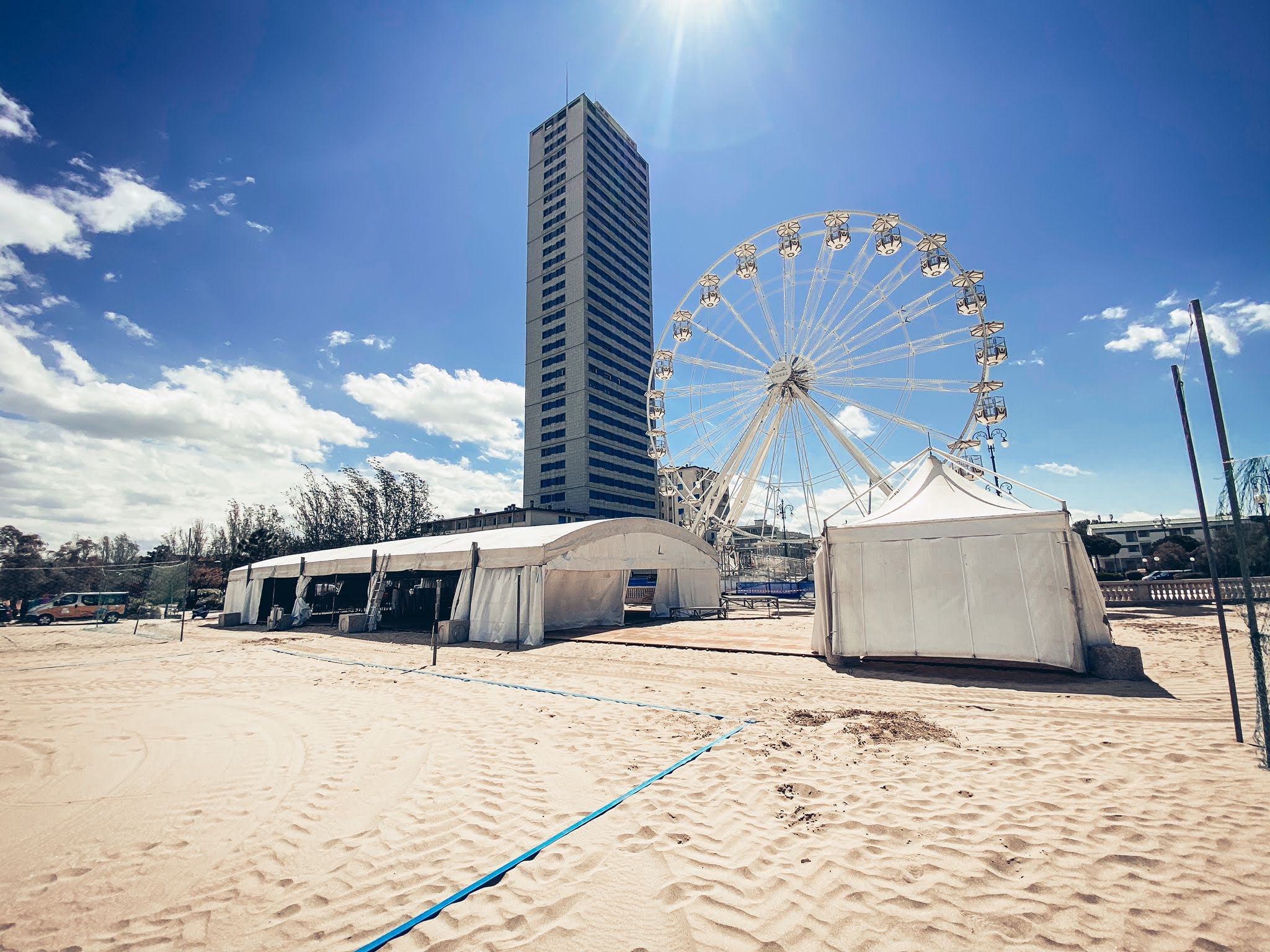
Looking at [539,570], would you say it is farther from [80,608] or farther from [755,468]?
[80,608]

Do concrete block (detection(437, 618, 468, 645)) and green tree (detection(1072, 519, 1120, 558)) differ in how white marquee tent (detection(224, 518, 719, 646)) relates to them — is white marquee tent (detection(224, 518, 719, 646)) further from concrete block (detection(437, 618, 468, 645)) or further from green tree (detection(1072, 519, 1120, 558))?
green tree (detection(1072, 519, 1120, 558))

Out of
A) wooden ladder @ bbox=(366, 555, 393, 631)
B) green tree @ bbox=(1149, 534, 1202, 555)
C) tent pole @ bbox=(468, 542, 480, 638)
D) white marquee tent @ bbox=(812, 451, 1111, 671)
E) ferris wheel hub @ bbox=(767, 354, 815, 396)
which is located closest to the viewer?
white marquee tent @ bbox=(812, 451, 1111, 671)

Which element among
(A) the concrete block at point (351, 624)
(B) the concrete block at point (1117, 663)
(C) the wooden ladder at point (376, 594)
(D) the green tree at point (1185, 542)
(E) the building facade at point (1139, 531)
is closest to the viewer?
(B) the concrete block at point (1117, 663)

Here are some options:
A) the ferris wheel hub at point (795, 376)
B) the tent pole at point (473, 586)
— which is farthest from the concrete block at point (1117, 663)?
the ferris wheel hub at point (795, 376)

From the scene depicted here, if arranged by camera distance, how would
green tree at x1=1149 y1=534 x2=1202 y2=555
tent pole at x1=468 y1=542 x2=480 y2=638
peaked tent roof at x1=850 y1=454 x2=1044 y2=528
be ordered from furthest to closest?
green tree at x1=1149 y1=534 x2=1202 y2=555, tent pole at x1=468 y1=542 x2=480 y2=638, peaked tent roof at x1=850 y1=454 x2=1044 y2=528

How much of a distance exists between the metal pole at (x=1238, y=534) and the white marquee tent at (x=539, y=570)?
1234 centimetres

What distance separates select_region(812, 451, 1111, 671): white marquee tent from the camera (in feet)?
27.5

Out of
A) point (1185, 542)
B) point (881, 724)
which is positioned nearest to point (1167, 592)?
point (1185, 542)

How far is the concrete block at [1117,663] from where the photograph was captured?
7.85 meters

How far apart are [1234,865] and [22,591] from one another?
163ft

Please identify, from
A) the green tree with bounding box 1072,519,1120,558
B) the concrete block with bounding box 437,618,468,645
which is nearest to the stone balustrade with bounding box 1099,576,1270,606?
the green tree with bounding box 1072,519,1120,558

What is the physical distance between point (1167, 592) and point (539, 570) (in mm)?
23862

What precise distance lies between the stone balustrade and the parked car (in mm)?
45599

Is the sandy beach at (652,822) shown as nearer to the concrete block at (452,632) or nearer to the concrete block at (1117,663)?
the concrete block at (1117,663)
